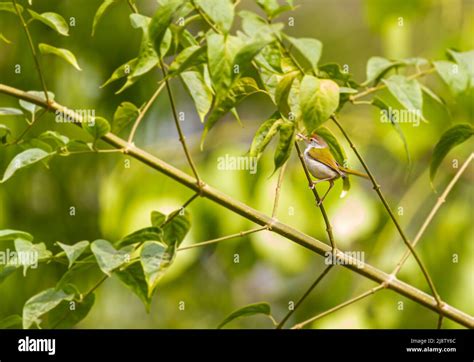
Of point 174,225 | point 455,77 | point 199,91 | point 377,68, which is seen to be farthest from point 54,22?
point 455,77

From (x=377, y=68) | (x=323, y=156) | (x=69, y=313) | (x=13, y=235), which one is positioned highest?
(x=377, y=68)

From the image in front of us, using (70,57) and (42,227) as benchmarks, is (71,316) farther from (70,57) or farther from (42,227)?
(42,227)

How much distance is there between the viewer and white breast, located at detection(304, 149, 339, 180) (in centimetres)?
105

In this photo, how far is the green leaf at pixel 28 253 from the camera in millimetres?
908

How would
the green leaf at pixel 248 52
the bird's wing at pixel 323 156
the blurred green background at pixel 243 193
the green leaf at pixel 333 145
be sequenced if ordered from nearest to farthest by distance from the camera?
the green leaf at pixel 248 52 < the green leaf at pixel 333 145 < the bird's wing at pixel 323 156 < the blurred green background at pixel 243 193

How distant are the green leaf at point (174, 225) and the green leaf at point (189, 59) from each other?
250 mm

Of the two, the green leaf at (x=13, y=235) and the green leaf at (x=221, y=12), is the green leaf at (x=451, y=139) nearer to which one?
the green leaf at (x=221, y=12)

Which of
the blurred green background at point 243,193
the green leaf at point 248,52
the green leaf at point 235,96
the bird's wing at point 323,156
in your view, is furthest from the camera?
the blurred green background at point 243,193

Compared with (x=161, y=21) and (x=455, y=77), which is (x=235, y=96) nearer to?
(x=161, y=21)

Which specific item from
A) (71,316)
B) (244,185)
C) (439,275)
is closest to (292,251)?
(244,185)

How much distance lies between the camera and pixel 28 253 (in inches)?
36.2

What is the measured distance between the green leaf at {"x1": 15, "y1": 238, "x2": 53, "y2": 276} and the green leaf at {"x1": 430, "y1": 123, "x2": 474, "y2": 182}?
0.54 m

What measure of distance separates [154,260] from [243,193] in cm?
80

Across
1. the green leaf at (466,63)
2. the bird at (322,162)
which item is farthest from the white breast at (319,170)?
the green leaf at (466,63)
